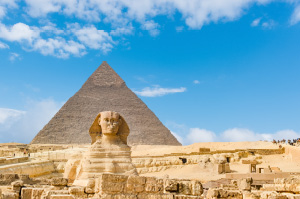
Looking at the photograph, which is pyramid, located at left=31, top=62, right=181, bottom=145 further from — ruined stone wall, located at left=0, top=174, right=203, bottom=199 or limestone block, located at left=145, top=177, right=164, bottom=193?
limestone block, located at left=145, top=177, right=164, bottom=193

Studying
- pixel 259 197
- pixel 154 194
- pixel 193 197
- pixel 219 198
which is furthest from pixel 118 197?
pixel 259 197

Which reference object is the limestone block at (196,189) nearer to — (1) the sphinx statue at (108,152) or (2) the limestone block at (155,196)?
(2) the limestone block at (155,196)

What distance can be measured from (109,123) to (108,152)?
0.67 meters

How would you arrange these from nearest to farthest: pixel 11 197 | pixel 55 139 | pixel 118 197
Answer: pixel 118 197 < pixel 11 197 < pixel 55 139

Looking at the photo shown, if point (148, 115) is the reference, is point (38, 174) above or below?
below

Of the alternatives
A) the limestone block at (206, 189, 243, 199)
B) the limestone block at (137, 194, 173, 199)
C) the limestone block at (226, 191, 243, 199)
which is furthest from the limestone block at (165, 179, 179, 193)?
the limestone block at (226, 191, 243, 199)

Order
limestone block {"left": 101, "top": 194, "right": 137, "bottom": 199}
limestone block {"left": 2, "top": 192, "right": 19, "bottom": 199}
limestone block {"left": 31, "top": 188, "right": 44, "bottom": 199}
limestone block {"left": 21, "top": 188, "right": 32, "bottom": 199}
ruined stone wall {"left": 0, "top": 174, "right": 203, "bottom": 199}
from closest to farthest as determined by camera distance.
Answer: limestone block {"left": 101, "top": 194, "right": 137, "bottom": 199}
ruined stone wall {"left": 0, "top": 174, "right": 203, "bottom": 199}
limestone block {"left": 2, "top": 192, "right": 19, "bottom": 199}
limestone block {"left": 31, "top": 188, "right": 44, "bottom": 199}
limestone block {"left": 21, "top": 188, "right": 32, "bottom": 199}

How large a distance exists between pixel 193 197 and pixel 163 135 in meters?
132

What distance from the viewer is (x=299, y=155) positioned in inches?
693

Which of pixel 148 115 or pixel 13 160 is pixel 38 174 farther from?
pixel 148 115

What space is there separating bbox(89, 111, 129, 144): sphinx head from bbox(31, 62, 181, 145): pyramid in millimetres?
119146

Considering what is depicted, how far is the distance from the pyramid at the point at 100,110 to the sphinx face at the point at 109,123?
11956 centimetres

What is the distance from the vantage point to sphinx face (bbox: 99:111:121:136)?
9617 mm

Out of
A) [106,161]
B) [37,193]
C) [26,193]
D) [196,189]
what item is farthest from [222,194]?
[106,161]
